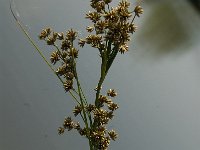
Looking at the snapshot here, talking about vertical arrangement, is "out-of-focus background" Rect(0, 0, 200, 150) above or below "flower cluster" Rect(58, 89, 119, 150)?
above

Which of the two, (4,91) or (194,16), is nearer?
(4,91)

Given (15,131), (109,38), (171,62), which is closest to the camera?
(109,38)

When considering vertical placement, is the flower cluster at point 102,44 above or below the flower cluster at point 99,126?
above

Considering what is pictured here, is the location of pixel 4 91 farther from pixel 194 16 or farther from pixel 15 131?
pixel 194 16

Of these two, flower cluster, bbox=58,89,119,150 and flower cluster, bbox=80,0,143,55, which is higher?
flower cluster, bbox=80,0,143,55

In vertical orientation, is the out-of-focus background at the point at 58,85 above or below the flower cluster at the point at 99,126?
above

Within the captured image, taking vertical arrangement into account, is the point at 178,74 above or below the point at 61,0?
A: below

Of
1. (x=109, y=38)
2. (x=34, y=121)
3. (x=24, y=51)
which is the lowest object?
(x=109, y=38)

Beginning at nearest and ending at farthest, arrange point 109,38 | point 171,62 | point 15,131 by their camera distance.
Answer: point 109,38, point 15,131, point 171,62

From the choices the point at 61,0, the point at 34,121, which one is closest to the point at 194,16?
the point at 61,0
